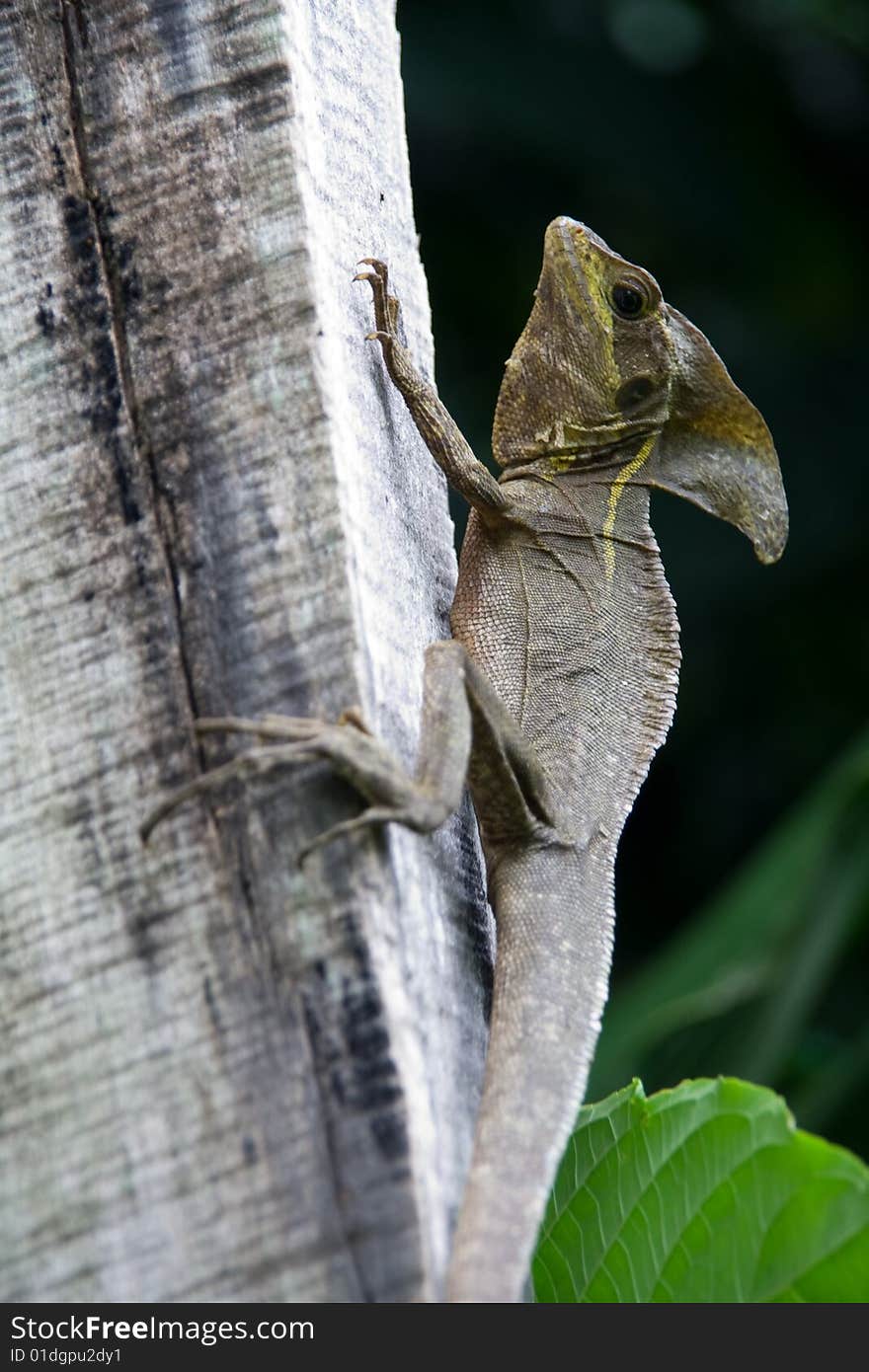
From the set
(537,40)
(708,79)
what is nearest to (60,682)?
(537,40)

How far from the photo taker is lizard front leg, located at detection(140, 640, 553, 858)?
1.92 meters

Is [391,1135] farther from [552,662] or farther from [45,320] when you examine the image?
[552,662]

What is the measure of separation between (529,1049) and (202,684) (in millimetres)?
746

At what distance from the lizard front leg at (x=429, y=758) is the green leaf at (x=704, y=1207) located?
558mm

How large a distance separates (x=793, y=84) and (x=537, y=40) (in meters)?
1.28

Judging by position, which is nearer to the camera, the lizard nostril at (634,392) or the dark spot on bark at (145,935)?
the dark spot on bark at (145,935)

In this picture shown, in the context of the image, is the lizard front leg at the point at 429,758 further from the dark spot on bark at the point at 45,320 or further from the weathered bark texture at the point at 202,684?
the dark spot on bark at the point at 45,320

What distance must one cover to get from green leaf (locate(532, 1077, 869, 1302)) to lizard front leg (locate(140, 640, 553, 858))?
0.56 metres

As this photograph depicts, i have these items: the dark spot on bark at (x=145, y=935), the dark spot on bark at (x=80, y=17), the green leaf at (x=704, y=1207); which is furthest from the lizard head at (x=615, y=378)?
the dark spot on bark at (x=145, y=935)

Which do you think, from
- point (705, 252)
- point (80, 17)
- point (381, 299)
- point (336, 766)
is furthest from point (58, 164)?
point (705, 252)

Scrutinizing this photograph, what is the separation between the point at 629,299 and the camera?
3479 millimetres

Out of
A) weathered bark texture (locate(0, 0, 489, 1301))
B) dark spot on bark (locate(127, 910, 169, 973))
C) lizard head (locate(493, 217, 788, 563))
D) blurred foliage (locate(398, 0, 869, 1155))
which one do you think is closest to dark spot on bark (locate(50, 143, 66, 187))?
weathered bark texture (locate(0, 0, 489, 1301))

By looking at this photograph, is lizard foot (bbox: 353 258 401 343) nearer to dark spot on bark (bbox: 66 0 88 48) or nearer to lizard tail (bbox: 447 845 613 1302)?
dark spot on bark (bbox: 66 0 88 48)

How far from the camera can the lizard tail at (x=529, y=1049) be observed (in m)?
1.82
